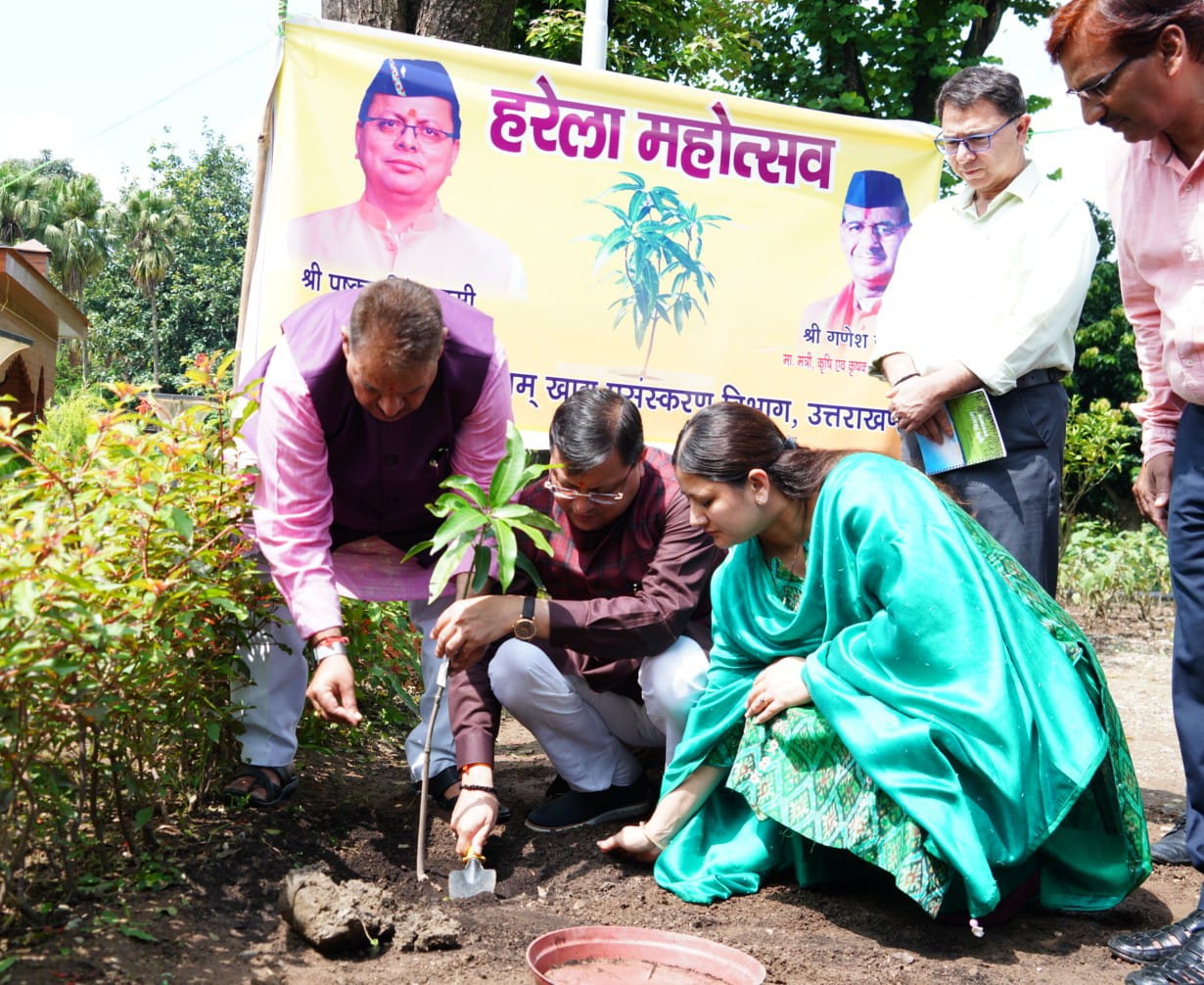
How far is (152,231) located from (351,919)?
41.5 metres

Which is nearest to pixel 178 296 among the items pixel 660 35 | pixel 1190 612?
pixel 660 35

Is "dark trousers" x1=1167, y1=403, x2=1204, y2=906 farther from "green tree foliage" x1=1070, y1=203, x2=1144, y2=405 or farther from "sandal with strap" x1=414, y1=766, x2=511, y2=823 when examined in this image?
"green tree foliage" x1=1070, y1=203, x2=1144, y2=405

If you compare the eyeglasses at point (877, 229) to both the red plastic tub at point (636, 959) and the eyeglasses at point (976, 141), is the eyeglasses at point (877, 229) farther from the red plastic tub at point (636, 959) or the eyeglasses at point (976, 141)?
the red plastic tub at point (636, 959)

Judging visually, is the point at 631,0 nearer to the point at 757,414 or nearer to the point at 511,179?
the point at 511,179

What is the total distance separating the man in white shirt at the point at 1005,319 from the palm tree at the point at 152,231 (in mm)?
39192

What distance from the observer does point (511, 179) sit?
4.32 meters

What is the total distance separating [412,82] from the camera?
4180mm

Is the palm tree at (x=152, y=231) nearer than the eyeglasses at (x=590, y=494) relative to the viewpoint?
No

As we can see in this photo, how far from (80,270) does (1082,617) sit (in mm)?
37277

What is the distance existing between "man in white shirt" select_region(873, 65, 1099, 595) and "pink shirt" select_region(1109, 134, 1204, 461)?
0.57 meters

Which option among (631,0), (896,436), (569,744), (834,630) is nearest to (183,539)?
(569,744)

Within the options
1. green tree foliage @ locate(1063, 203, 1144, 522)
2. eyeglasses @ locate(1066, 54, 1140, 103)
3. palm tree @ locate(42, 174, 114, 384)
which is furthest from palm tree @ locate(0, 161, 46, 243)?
eyeglasses @ locate(1066, 54, 1140, 103)

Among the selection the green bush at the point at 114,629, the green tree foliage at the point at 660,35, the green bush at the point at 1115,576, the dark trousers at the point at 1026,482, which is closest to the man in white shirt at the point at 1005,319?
the dark trousers at the point at 1026,482

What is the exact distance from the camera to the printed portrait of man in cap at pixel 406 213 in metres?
4.09
